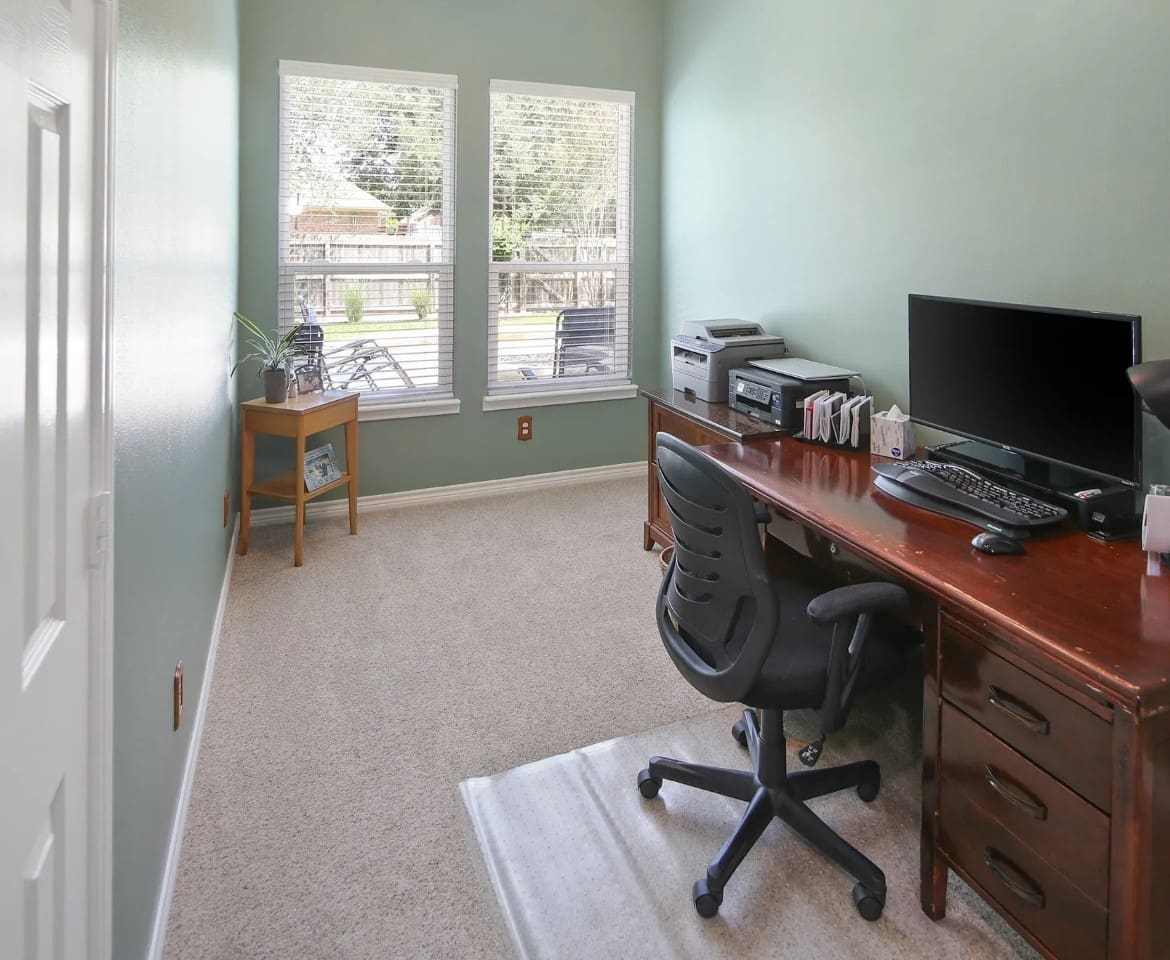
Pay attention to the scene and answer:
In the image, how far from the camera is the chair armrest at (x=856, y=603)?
160 cm

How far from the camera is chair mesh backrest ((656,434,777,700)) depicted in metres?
1.65

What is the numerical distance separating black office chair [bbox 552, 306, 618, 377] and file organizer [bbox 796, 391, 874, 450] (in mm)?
2089

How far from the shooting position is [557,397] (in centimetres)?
463

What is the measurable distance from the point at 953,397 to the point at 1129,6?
3.38ft

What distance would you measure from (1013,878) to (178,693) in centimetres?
174

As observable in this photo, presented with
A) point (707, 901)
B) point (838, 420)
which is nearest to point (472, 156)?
point (838, 420)

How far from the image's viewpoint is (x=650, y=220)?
4.70 metres

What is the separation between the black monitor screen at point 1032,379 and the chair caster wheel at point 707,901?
123cm

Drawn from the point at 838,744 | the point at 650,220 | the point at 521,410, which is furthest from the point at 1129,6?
the point at 521,410

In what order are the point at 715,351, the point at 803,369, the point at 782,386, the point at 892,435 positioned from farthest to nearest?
the point at 715,351
the point at 803,369
the point at 782,386
the point at 892,435

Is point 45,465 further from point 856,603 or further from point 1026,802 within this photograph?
point 1026,802

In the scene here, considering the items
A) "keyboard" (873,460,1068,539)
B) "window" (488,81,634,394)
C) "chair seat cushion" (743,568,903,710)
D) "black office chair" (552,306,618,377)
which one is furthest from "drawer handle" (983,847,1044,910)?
"black office chair" (552,306,618,377)

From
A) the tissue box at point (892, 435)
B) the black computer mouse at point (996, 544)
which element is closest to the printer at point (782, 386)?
the tissue box at point (892, 435)

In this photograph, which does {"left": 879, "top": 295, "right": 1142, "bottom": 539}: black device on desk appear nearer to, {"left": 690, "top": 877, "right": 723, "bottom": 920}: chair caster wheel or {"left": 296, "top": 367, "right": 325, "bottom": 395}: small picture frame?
{"left": 690, "top": 877, "right": 723, "bottom": 920}: chair caster wheel
